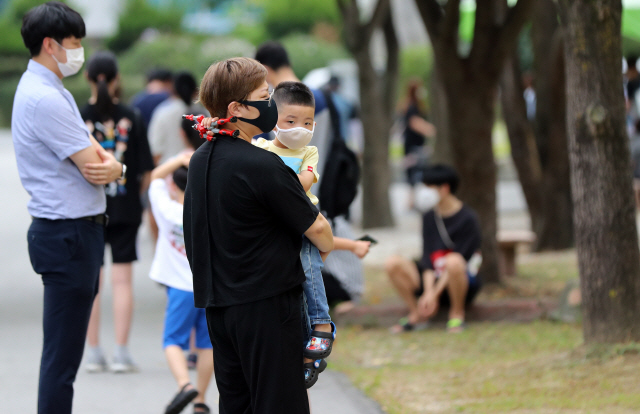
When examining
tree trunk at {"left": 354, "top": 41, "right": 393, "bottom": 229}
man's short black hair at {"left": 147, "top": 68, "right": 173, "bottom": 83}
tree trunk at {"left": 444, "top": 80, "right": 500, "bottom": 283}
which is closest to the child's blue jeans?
tree trunk at {"left": 444, "top": 80, "right": 500, "bottom": 283}

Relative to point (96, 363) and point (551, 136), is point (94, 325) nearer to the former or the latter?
point (96, 363)

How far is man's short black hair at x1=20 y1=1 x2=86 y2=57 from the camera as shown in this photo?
152 inches

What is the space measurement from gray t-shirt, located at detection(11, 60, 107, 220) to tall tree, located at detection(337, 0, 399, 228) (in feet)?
24.9

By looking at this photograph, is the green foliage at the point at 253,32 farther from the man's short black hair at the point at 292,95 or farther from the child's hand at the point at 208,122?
the child's hand at the point at 208,122

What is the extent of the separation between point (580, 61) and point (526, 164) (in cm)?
→ 475

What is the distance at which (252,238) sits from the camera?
2.97 meters

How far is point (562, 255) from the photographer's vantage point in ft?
32.4

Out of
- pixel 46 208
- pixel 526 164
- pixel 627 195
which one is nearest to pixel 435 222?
pixel 627 195

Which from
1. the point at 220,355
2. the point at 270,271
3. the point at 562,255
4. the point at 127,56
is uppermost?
the point at 127,56

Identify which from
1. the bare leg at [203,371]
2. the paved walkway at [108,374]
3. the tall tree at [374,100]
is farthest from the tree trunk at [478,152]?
the bare leg at [203,371]

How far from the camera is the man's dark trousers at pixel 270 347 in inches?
117

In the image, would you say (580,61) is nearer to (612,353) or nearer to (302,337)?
(612,353)

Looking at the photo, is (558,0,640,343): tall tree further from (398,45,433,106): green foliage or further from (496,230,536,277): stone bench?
(398,45,433,106): green foliage

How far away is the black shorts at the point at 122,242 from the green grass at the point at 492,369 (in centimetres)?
157
